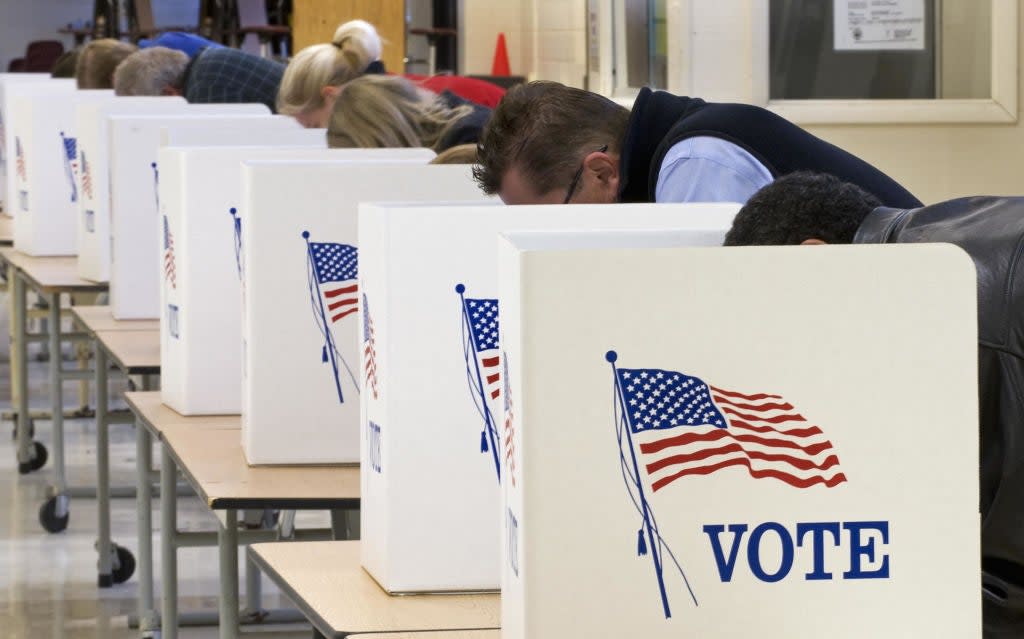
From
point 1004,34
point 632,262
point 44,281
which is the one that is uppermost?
point 1004,34

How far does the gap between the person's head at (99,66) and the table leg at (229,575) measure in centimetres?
348

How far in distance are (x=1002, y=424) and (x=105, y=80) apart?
15.9ft

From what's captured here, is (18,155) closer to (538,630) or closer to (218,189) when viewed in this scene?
(218,189)

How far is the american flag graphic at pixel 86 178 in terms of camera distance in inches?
153

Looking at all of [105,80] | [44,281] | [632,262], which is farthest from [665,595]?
[105,80]

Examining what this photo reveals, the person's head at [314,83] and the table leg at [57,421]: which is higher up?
the person's head at [314,83]

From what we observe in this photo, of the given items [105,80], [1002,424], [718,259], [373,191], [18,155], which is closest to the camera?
[718,259]

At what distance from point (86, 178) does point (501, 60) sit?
3655 mm

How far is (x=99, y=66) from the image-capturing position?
5.69 meters

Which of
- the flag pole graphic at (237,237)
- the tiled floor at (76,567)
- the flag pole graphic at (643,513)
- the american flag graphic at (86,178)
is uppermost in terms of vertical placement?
the american flag graphic at (86,178)

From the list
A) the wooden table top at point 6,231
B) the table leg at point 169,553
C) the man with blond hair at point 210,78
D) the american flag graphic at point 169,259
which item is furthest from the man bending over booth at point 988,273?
the wooden table top at point 6,231

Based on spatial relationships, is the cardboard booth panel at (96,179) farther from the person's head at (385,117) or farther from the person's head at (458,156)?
the person's head at (458,156)

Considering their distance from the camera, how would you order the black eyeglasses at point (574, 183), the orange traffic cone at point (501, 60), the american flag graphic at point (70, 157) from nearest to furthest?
the black eyeglasses at point (574, 183), the american flag graphic at point (70, 157), the orange traffic cone at point (501, 60)

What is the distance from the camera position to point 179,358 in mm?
2580
